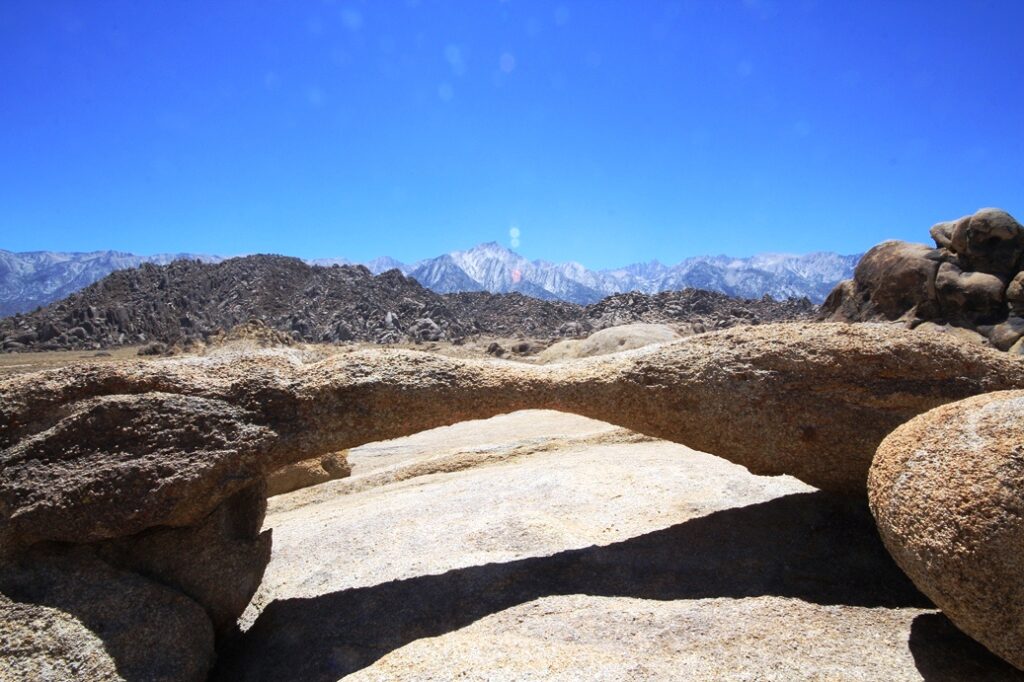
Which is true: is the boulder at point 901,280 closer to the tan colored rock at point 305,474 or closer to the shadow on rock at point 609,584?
the shadow on rock at point 609,584

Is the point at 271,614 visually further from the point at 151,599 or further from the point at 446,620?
the point at 446,620

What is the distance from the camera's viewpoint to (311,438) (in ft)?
15.5

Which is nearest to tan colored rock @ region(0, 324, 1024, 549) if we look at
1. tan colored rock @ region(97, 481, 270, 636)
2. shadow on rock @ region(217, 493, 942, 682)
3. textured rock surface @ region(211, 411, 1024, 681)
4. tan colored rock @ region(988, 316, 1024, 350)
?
tan colored rock @ region(97, 481, 270, 636)

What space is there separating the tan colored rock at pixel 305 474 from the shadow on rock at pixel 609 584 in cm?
423

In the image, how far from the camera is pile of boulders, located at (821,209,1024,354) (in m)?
12.9

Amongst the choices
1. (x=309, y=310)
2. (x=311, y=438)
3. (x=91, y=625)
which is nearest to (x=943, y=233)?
(x=311, y=438)

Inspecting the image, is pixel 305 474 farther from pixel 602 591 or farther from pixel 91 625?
pixel 602 591

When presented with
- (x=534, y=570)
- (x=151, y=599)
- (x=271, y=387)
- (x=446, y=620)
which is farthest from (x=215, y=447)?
(x=534, y=570)

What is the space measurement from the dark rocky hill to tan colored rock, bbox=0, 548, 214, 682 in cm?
4091

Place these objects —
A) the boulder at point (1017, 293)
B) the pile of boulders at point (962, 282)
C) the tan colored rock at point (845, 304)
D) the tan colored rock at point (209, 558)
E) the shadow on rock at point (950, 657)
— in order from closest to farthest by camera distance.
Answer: the shadow on rock at point (950, 657)
the tan colored rock at point (209, 558)
the boulder at point (1017, 293)
the pile of boulders at point (962, 282)
the tan colored rock at point (845, 304)

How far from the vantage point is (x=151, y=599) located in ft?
13.9

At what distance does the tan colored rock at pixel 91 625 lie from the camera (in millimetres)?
3779

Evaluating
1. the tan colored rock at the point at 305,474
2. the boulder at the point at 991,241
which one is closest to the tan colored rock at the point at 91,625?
the tan colored rock at the point at 305,474

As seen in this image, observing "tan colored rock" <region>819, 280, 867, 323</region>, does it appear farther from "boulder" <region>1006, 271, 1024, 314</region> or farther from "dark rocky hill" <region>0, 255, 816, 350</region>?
"dark rocky hill" <region>0, 255, 816, 350</region>
